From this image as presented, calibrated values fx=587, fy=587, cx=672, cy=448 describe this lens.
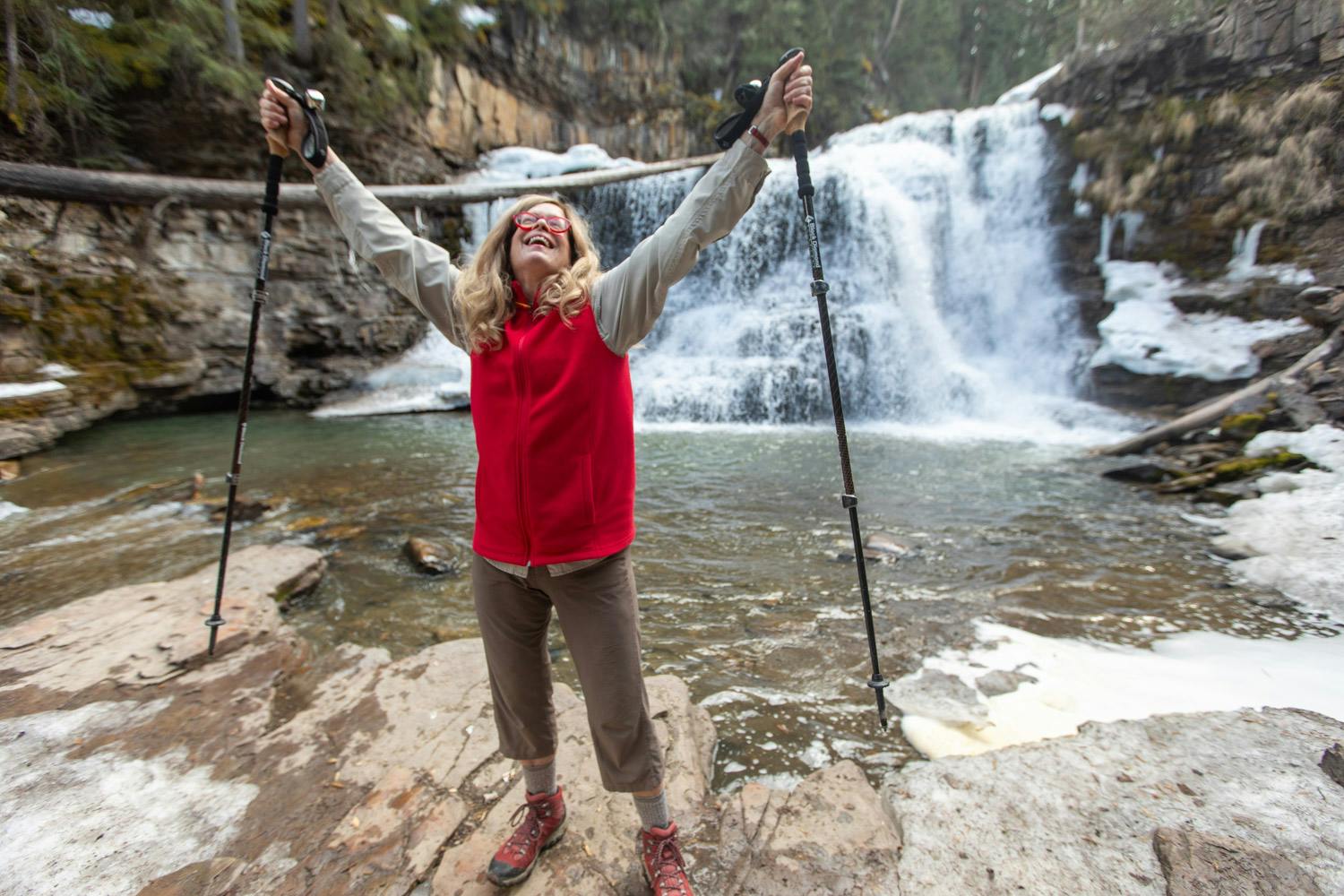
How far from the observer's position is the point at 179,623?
359 centimetres

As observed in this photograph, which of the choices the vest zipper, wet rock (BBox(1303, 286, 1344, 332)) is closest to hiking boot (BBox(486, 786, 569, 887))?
the vest zipper

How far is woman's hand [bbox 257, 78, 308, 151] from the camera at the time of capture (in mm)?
2189

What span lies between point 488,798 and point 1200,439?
9.89 metres

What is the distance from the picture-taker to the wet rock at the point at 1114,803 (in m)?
1.87

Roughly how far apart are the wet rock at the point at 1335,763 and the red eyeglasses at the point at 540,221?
131 inches

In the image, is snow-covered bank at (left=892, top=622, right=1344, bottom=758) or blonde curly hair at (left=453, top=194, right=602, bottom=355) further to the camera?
snow-covered bank at (left=892, top=622, right=1344, bottom=758)

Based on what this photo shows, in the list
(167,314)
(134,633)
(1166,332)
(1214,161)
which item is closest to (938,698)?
(134,633)

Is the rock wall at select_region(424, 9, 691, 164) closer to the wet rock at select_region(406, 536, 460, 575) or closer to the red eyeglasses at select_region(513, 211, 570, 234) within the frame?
the wet rock at select_region(406, 536, 460, 575)

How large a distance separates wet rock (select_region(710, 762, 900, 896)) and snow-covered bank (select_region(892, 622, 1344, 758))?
2.19 feet

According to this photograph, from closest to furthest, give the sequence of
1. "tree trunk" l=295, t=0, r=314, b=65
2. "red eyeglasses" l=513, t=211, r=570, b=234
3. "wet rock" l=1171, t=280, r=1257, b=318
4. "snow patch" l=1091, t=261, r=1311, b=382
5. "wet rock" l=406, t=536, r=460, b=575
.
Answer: "red eyeglasses" l=513, t=211, r=570, b=234 → "wet rock" l=406, t=536, r=460, b=575 → "snow patch" l=1091, t=261, r=1311, b=382 → "wet rock" l=1171, t=280, r=1257, b=318 → "tree trunk" l=295, t=0, r=314, b=65

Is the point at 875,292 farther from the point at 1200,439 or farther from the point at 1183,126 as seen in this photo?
the point at 1200,439

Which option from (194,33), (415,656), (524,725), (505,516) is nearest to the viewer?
(505,516)

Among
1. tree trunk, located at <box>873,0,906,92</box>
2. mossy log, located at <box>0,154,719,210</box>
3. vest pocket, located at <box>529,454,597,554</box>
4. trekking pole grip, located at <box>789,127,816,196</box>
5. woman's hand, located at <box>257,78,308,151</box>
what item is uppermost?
tree trunk, located at <box>873,0,906,92</box>

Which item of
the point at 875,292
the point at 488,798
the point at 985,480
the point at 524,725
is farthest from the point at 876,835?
the point at 875,292
